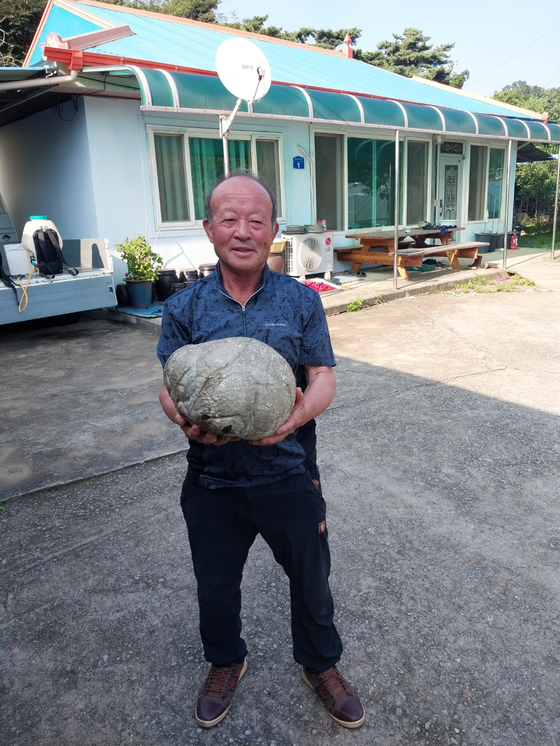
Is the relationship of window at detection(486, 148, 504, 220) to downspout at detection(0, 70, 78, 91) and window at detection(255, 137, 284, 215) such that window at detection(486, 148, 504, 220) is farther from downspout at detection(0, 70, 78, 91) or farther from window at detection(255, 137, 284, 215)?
downspout at detection(0, 70, 78, 91)

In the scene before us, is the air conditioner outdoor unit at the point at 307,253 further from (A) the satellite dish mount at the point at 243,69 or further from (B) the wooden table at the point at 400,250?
(A) the satellite dish mount at the point at 243,69

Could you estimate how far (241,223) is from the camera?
1.71 meters

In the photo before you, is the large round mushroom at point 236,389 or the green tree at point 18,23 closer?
the large round mushroom at point 236,389

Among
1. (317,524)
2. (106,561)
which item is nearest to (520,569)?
(317,524)

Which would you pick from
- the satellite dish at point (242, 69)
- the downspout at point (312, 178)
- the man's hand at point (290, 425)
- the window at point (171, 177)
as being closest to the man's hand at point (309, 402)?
the man's hand at point (290, 425)

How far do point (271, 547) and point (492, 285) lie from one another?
956 cm

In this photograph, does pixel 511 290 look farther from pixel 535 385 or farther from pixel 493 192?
pixel 493 192

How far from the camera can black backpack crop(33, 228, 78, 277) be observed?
7.05m

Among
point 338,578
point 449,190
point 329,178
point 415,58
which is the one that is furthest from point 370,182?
point 415,58

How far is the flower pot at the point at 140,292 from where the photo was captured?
8.45 m

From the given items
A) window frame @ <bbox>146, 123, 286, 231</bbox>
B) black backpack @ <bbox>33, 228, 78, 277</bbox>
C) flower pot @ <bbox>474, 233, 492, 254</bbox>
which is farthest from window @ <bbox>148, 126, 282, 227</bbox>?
flower pot @ <bbox>474, 233, 492, 254</bbox>

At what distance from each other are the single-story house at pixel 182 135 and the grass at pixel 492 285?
2.44 meters

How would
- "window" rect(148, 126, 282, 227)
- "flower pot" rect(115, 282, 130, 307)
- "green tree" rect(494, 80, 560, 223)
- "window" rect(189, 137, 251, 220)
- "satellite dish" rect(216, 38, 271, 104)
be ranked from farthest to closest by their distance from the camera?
"green tree" rect(494, 80, 560, 223) → "window" rect(189, 137, 251, 220) → "window" rect(148, 126, 282, 227) → "flower pot" rect(115, 282, 130, 307) → "satellite dish" rect(216, 38, 271, 104)

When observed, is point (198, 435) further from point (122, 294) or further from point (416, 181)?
point (416, 181)
